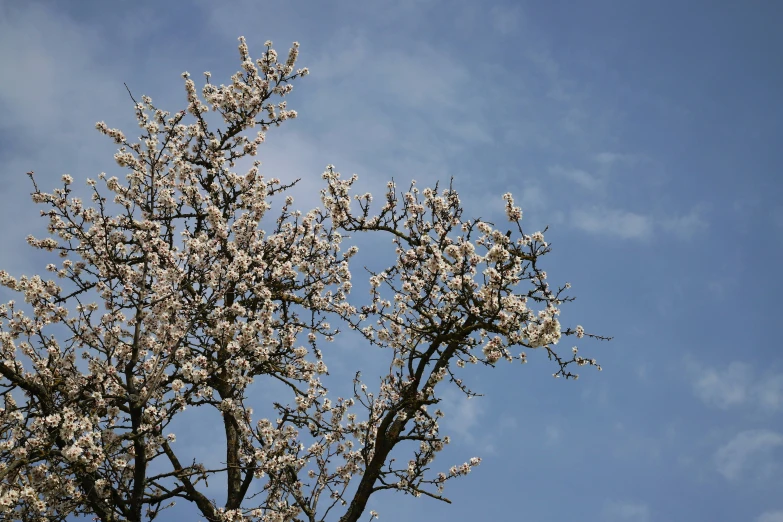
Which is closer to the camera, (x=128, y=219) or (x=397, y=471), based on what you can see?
(x=397, y=471)

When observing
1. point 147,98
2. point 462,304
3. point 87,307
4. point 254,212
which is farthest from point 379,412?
point 147,98

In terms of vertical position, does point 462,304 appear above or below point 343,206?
below

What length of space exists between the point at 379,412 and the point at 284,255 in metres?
4.59

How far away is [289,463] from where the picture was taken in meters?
13.7

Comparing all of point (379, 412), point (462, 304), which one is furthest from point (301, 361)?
point (462, 304)

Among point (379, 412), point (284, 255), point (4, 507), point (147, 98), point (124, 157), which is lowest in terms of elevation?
point (4, 507)

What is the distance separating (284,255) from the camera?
1652cm

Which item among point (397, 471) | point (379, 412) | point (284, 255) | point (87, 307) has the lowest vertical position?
point (397, 471)

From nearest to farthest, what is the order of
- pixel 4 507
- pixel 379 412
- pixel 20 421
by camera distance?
pixel 4 507
pixel 20 421
pixel 379 412

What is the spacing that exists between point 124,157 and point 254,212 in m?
3.52

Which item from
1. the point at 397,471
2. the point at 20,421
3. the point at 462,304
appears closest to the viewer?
the point at 20,421

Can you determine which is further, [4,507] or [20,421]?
[20,421]

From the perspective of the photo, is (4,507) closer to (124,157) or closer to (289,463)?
(289,463)

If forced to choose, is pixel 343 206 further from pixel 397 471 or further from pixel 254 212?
pixel 397 471
